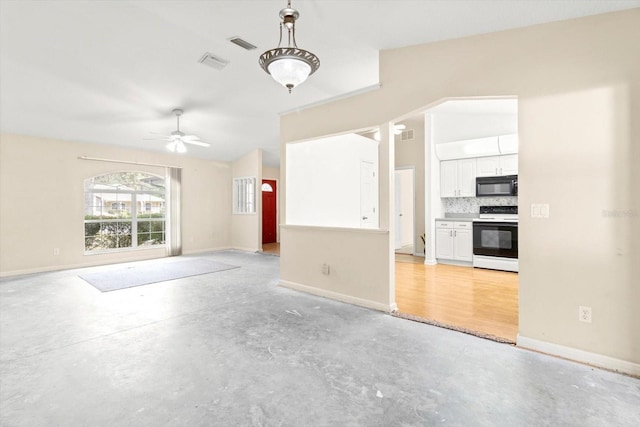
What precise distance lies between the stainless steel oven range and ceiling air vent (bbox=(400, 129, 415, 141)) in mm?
2578

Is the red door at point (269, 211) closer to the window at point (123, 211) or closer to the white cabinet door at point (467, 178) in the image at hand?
the window at point (123, 211)

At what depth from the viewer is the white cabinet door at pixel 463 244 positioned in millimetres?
5867

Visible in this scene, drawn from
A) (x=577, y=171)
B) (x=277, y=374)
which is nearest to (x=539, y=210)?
(x=577, y=171)

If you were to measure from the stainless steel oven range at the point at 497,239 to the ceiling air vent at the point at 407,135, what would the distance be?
2.58m

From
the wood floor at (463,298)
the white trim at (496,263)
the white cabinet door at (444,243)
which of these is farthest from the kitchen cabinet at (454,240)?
the wood floor at (463,298)

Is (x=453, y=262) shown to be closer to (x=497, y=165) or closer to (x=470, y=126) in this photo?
(x=497, y=165)

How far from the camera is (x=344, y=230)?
154 inches

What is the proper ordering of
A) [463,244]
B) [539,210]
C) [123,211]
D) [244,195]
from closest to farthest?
[539,210] < [463,244] < [123,211] < [244,195]

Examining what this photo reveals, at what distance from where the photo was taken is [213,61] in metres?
3.87

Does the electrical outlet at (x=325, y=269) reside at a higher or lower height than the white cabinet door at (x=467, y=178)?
lower

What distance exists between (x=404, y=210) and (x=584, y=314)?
651cm

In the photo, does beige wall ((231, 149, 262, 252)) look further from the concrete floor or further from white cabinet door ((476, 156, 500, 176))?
white cabinet door ((476, 156, 500, 176))

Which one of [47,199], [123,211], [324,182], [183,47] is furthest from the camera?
[123,211]

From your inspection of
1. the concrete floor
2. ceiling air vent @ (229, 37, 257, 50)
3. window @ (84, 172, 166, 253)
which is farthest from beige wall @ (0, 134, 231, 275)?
ceiling air vent @ (229, 37, 257, 50)
